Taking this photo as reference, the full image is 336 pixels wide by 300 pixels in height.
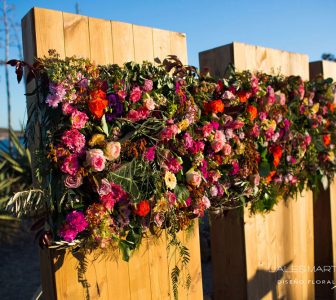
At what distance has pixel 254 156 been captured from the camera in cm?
214

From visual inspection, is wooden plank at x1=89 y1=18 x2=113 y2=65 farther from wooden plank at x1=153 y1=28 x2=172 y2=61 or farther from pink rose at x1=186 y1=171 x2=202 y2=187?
pink rose at x1=186 y1=171 x2=202 y2=187

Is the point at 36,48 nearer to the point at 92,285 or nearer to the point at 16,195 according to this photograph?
the point at 16,195

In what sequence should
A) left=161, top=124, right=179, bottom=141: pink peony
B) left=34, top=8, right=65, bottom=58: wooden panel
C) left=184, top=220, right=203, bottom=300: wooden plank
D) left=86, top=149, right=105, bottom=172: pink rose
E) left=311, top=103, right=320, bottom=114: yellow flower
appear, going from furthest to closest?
left=311, top=103, right=320, bottom=114: yellow flower
left=184, top=220, right=203, bottom=300: wooden plank
left=161, top=124, right=179, bottom=141: pink peony
left=34, top=8, right=65, bottom=58: wooden panel
left=86, top=149, right=105, bottom=172: pink rose

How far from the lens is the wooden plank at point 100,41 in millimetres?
1729

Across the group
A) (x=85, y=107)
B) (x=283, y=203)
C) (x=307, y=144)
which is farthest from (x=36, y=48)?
(x=283, y=203)

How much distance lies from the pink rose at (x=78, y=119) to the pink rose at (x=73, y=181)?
0.67 ft

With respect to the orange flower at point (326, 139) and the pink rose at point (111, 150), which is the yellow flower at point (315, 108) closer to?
the orange flower at point (326, 139)

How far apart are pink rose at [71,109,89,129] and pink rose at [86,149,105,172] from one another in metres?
0.12

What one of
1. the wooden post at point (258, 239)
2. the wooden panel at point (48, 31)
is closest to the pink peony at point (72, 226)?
the wooden panel at point (48, 31)

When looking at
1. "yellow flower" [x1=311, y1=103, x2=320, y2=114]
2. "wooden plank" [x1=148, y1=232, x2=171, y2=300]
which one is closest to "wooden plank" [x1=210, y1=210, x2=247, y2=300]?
"wooden plank" [x1=148, y1=232, x2=171, y2=300]

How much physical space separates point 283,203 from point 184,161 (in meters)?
1.39

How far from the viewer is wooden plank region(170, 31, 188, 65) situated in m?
2.08

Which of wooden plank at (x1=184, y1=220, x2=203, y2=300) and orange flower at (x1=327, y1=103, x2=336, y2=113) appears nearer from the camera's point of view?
wooden plank at (x1=184, y1=220, x2=203, y2=300)

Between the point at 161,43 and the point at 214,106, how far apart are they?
1.62 feet
